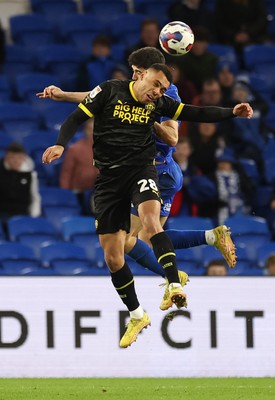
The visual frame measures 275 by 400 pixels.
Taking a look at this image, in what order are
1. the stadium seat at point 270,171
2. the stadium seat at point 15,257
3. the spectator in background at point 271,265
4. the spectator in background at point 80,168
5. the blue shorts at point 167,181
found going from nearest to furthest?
the blue shorts at point 167,181 → the spectator in background at point 271,265 → the stadium seat at point 15,257 → the spectator in background at point 80,168 → the stadium seat at point 270,171

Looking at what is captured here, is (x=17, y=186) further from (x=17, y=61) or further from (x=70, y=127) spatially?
(x=70, y=127)

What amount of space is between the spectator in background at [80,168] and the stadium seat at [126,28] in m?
2.57

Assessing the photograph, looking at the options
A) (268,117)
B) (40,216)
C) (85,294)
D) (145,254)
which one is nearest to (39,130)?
(40,216)

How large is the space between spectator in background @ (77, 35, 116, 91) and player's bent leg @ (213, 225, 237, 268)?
5755mm

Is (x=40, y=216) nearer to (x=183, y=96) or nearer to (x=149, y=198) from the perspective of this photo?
(x=183, y=96)

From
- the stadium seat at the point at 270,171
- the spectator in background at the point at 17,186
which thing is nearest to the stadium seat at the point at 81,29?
the spectator in background at the point at 17,186

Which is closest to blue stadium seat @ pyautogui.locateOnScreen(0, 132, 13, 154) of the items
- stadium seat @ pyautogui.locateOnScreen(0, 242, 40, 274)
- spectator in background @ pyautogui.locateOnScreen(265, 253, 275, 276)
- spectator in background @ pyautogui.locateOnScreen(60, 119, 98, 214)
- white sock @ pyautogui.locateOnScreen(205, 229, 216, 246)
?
spectator in background @ pyautogui.locateOnScreen(60, 119, 98, 214)

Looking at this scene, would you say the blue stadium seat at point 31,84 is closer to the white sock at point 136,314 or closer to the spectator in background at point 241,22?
the spectator in background at point 241,22

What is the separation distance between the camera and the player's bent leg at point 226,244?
34.1ft

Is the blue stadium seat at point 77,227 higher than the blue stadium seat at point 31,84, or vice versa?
the blue stadium seat at point 31,84

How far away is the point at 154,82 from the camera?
9.48 m

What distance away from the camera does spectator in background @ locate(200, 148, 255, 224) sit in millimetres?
14617

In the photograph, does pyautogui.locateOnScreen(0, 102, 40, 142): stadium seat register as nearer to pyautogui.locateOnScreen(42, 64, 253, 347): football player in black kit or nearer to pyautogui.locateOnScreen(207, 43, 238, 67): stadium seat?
pyautogui.locateOnScreen(207, 43, 238, 67): stadium seat

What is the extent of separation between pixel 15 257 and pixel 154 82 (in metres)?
4.96
